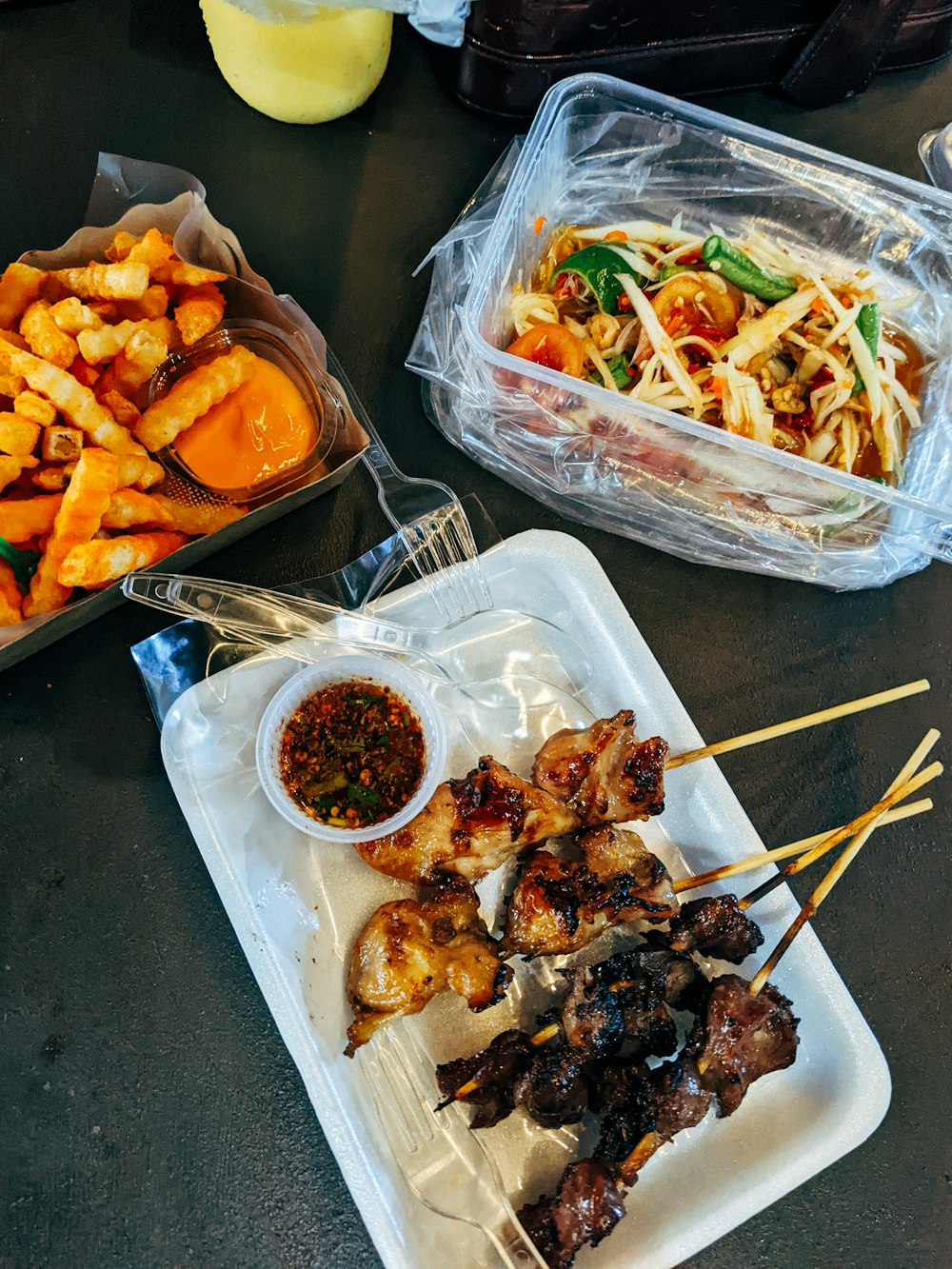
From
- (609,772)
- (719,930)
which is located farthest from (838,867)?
(609,772)

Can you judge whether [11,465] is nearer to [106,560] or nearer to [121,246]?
[106,560]

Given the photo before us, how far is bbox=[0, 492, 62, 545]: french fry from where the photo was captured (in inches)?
79.2

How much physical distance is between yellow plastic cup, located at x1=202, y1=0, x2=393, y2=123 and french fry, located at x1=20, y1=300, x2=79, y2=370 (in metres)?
0.89

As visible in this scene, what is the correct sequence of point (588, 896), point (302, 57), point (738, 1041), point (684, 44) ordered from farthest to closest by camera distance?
point (684, 44), point (302, 57), point (588, 896), point (738, 1041)

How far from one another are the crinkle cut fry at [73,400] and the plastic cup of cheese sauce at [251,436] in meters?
0.16

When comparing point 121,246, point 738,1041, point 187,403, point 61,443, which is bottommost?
point 738,1041

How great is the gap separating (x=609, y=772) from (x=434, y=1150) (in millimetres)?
958

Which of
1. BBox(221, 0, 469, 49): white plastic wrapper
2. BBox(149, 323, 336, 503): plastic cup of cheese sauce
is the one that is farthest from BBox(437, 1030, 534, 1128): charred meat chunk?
BBox(221, 0, 469, 49): white plastic wrapper

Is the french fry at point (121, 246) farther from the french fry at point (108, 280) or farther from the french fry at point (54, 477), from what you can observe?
the french fry at point (54, 477)

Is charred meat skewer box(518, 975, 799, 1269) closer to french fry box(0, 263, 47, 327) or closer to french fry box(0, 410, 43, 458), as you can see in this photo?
french fry box(0, 410, 43, 458)

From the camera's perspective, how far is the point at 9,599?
1994 millimetres

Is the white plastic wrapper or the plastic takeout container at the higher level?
the white plastic wrapper

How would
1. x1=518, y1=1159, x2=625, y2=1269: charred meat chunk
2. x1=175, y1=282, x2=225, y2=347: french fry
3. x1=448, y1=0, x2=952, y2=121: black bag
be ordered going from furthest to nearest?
x1=448, y1=0, x2=952, y2=121: black bag, x1=175, y1=282, x2=225, y2=347: french fry, x1=518, y1=1159, x2=625, y2=1269: charred meat chunk

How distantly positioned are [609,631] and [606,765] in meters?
0.40
